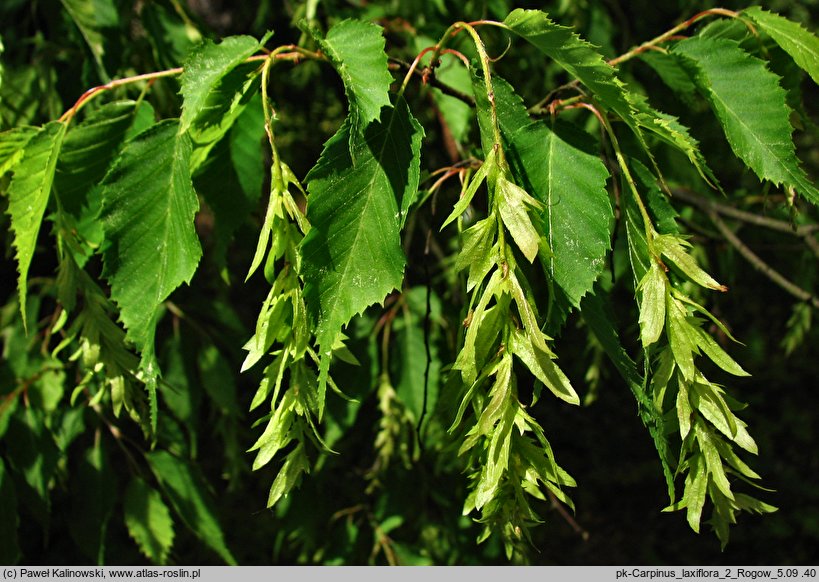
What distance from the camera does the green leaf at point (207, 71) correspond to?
0.83 metres

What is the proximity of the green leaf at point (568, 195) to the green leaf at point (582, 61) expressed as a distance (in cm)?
9

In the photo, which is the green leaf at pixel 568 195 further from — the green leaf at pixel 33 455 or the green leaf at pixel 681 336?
the green leaf at pixel 33 455

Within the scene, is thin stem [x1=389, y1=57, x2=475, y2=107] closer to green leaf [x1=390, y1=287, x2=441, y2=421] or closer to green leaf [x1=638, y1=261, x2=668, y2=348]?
green leaf [x1=638, y1=261, x2=668, y2=348]

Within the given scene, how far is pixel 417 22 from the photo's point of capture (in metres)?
1.85

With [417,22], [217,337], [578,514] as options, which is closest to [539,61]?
[417,22]

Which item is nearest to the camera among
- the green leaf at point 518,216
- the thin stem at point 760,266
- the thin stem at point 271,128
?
the green leaf at point 518,216

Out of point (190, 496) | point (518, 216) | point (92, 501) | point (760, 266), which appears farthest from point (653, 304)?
point (92, 501)

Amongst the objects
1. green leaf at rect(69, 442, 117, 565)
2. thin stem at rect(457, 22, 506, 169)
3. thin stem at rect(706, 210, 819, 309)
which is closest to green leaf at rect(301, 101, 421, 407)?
thin stem at rect(457, 22, 506, 169)

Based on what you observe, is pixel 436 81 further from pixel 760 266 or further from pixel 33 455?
pixel 33 455

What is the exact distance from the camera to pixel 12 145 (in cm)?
99

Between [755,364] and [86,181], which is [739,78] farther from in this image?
[755,364]

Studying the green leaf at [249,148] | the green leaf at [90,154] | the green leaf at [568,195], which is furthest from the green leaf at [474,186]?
the green leaf at [90,154]

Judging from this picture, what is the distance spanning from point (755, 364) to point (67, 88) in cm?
362

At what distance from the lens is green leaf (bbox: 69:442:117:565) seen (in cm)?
153
